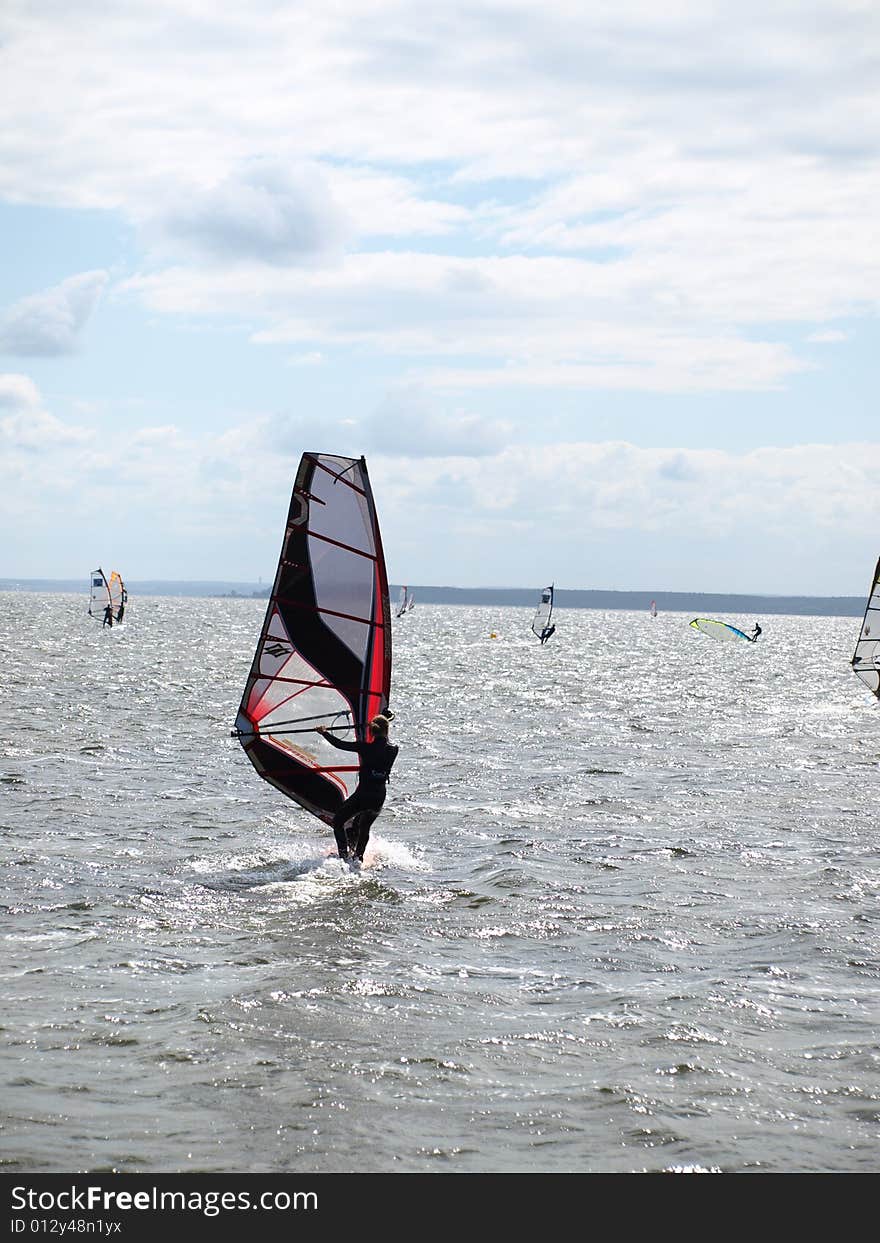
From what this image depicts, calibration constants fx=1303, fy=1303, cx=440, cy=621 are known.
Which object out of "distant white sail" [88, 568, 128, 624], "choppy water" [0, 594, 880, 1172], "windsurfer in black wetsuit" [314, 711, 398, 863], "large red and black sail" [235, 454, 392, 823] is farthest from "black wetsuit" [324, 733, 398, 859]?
"distant white sail" [88, 568, 128, 624]

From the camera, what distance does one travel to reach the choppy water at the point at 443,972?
6922 millimetres

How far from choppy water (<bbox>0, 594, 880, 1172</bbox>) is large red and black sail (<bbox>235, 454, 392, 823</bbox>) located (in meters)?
1.06

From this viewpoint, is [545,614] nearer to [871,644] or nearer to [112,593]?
[112,593]

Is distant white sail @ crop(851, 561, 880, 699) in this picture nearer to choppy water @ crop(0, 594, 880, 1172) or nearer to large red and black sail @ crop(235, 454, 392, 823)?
choppy water @ crop(0, 594, 880, 1172)

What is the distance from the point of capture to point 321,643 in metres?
13.9

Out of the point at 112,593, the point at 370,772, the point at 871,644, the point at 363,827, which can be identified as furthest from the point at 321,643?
the point at 112,593

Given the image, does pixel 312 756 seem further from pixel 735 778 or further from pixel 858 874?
pixel 735 778

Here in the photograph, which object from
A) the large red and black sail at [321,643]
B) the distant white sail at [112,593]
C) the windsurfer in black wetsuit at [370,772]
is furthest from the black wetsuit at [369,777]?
the distant white sail at [112,593]

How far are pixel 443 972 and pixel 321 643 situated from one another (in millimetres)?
4858

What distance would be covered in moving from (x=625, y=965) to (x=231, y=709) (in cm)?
2359

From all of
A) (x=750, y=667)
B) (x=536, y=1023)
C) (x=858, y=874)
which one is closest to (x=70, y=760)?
(x=858, y=874)

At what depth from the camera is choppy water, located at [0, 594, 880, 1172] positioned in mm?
6922

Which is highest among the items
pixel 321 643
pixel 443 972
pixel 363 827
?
Result: pixel 321 643

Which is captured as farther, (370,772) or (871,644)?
(871,644)
